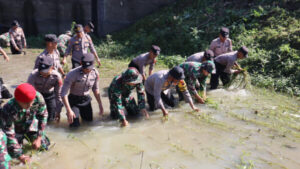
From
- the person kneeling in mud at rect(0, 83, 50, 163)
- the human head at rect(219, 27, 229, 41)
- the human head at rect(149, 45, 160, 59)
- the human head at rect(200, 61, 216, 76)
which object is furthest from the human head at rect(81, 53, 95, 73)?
the human head at rect(219, 27, 229, 41)

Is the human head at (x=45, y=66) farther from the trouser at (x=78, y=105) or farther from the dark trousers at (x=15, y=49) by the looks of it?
the dark trousers at (x=15, y=49)

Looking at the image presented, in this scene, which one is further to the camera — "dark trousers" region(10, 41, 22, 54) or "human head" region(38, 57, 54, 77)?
"dark trousers" region(10, 41, 22, 54)

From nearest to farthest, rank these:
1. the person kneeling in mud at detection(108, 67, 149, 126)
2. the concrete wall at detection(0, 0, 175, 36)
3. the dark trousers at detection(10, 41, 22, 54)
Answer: the person kneeling in mud at detection(108, 67, 149, 126) < the dark trousers at detection(10, 41, 22, 54) < the concrete wall at detection(0, 0, 175, 36)

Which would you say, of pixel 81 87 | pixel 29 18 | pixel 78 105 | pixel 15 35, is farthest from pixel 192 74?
pixel 29 18

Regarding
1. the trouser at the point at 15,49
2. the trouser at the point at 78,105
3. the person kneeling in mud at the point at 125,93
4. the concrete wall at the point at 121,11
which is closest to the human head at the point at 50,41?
the trouser at the point at 78,105

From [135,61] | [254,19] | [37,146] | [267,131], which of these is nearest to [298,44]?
[254,19]

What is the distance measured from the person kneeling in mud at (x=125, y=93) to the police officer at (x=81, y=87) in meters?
0.36

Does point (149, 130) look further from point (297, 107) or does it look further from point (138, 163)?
point (297, 107)

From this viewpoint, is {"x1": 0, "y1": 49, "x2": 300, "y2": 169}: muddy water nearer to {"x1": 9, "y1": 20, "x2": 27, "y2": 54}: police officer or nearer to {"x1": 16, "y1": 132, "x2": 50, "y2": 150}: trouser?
{"x1": 16, "y1": 132, "x2": 50, "y2": 150}: trouser

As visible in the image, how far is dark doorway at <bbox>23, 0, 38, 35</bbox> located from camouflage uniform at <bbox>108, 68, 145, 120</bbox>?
1170 centimetres

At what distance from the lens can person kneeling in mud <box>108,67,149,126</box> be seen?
482cm

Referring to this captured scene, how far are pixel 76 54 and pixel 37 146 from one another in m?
3.45

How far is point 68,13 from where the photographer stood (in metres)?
15.0

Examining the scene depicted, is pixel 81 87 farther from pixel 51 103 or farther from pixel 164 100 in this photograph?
pixel 164 100
